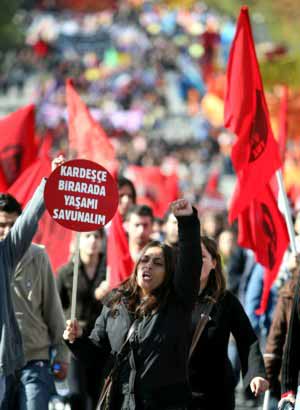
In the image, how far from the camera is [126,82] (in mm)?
50250

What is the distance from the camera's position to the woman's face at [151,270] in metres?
6.57

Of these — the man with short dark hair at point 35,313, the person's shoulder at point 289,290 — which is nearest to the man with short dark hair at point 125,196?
the person's shoulder at point 289,290

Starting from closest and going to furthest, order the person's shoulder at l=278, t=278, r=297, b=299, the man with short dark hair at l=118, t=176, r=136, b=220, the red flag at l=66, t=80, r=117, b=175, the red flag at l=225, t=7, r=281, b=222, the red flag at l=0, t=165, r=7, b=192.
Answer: the person's shoulder at l=278, t=278, r=297, b=299 → the red flag at l=225, t=7, r=281, b=222 → the red flag at l=0, t=165, r=7, b=192 → the man with short dark hair at l=118, t=176, r=136, b=220 → the red flag at l=66, t=80, r=117, b=175

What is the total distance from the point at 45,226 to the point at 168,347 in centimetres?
409

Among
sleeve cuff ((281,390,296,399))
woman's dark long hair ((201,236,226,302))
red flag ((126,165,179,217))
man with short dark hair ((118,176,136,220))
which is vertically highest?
red flag ((126,165,179,217))

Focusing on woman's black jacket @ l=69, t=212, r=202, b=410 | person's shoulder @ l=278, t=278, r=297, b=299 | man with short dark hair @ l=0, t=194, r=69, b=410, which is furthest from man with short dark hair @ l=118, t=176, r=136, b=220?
woman's black jacket @ l=69, t=212, r=202, b=410

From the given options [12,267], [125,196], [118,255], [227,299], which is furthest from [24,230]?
[125,196]

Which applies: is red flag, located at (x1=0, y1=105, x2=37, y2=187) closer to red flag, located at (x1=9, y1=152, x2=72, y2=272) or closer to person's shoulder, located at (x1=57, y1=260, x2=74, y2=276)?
red flag, located at (x1=9, y1=152, x2=72, y2=272)

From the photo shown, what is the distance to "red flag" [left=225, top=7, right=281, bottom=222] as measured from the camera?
8594 mm

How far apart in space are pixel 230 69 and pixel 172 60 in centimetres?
4680

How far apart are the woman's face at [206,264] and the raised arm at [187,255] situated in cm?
65

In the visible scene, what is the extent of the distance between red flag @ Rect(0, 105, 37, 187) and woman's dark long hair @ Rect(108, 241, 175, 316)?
4.77 meters

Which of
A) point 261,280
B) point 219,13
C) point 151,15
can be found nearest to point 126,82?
point 219,13

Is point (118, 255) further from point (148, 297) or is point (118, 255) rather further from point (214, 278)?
point (148, 297)
